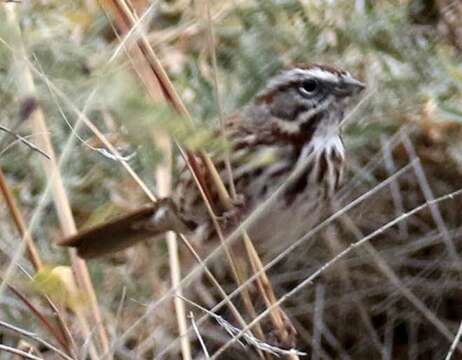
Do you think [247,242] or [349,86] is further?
[349,86]

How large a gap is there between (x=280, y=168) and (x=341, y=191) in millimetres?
303

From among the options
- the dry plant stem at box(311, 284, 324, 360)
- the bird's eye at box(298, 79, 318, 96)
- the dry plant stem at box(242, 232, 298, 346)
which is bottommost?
the dry plant stem at box(311, 284, 324, 360)

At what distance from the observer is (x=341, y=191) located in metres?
2.12

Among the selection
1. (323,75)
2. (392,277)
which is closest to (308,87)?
(323,75)

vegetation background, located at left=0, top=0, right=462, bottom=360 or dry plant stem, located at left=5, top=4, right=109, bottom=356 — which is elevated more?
dry plant stem, located at left=5, top=4, right=109, bottom=356

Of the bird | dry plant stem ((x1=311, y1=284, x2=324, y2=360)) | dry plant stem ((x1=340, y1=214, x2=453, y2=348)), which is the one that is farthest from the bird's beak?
dry plant stem ((x1=311, y1=284, x2=324, y2=360))

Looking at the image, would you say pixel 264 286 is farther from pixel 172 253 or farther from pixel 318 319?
pixel 318 319

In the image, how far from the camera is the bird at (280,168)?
6.03 feet

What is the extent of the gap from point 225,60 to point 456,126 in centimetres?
39

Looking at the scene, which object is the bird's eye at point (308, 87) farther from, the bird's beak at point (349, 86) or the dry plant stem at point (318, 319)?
the dry plant stem at point (318, 319)

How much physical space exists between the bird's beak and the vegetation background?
2.2 inches

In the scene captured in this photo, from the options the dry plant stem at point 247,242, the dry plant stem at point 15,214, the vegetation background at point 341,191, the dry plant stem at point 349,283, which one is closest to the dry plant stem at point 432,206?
the vegetation background at point 341,191

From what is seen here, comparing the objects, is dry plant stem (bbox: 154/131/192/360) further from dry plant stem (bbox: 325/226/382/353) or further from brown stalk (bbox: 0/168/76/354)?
dry plant stem (bbox: 325/226/382/353)

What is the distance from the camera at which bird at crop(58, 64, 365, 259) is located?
6.03 ft
